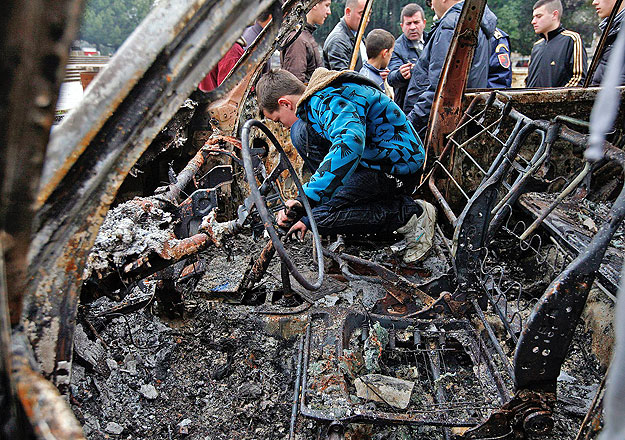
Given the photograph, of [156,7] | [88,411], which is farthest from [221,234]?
[156,7]

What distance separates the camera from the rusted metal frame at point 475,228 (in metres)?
2.24

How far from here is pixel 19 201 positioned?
677mm

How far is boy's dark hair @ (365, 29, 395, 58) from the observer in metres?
4.73

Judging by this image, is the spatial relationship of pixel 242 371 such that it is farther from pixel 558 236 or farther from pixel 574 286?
pixel 558 236

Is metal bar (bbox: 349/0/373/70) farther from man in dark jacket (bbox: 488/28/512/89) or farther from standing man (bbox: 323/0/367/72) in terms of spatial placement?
man in dark jacket (bbox: 488/28/512/89)

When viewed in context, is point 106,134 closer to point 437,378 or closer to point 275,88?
point 437,378

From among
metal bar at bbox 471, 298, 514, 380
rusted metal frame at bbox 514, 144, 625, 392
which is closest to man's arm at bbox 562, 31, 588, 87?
metal bar at bbox 471, 298, 514, 380

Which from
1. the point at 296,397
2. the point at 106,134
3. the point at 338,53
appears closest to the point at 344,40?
the point at 338,53

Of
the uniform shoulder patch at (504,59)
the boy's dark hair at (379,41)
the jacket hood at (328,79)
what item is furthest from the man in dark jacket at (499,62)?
the jacket hood at (328,79)

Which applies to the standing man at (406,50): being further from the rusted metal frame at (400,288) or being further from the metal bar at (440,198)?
the rusted metal frame at (400,288)

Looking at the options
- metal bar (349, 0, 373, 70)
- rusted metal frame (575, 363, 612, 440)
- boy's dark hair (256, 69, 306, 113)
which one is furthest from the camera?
metal bar (349, 0, 373, 70)

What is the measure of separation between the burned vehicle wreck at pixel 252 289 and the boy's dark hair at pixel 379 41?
1471mm

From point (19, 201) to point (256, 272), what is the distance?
206cm

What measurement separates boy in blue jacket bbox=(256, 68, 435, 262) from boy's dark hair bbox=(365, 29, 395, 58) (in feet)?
6.69
